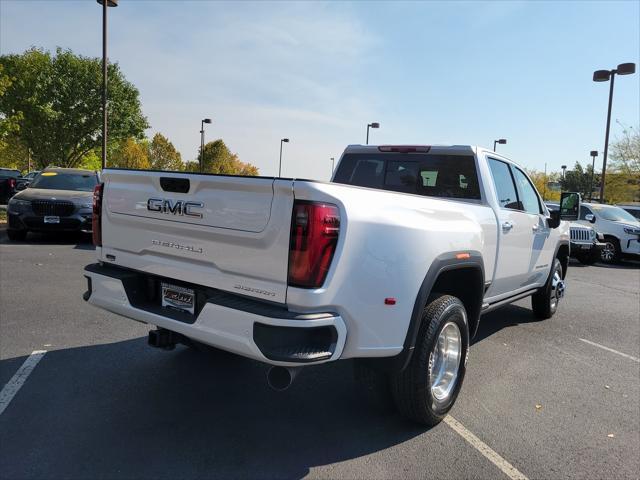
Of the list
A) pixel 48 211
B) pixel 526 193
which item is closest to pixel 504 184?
pixel 526 193

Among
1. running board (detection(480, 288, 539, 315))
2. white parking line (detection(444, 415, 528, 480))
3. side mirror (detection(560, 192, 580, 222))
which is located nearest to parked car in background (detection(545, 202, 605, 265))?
side mirror (detection(560, 192, 580, 222))

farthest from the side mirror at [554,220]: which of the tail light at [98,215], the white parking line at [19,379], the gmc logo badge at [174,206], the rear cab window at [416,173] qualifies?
the white parking line at [19,379]

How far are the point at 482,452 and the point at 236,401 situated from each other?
5.52 ft

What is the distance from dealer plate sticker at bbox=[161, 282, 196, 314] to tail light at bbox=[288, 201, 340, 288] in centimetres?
77

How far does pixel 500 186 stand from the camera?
4.72m

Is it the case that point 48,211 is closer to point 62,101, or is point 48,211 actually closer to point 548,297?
point 548,297

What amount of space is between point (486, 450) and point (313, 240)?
5.89ft

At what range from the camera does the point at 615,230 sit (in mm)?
14633

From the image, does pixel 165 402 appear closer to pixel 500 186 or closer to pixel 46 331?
pixel 46 331

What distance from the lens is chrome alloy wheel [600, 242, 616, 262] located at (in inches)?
578

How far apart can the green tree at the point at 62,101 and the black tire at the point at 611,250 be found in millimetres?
27190

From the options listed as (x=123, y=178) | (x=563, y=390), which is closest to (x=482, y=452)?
(x=563, y=390)

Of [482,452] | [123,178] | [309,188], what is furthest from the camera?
[123,178]

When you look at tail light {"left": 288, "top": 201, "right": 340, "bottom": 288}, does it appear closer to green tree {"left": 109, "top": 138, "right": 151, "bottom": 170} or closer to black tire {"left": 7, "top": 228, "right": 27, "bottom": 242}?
black tire {"left": 7, "top": 228, "right": 27, "bottom": 242}
